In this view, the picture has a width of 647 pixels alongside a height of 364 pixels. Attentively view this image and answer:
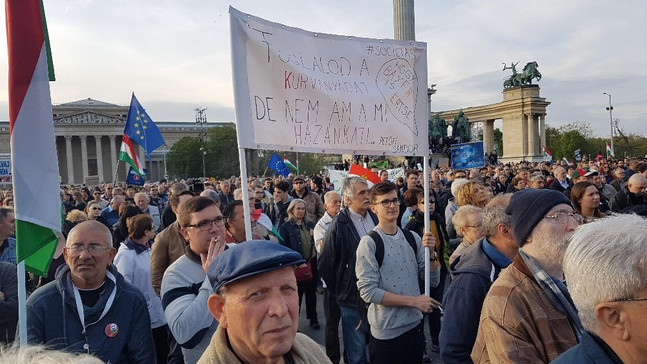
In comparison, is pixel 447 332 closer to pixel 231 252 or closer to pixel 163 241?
pixel 231 252

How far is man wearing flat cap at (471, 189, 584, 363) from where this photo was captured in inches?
83.0

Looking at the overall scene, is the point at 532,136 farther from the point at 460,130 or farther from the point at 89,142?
the point at 89,142

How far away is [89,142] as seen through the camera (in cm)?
9244

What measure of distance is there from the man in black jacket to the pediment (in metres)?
92.3

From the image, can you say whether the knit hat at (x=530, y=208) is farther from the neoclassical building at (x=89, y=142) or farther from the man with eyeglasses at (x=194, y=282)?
the neoclassical building at (x=89, y=142)

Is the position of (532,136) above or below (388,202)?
above

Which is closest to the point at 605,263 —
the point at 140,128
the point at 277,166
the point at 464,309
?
the point at 464,309

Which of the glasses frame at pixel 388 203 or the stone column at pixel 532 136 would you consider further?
the stone column at pixel 532 136

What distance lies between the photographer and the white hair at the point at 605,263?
1.59 metres

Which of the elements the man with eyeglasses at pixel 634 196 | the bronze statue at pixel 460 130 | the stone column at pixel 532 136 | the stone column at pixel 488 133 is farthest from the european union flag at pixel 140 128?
the stone column at pixel 488 133

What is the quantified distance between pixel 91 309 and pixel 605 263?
8.15 feet

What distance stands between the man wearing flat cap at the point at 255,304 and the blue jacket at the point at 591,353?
0.89m

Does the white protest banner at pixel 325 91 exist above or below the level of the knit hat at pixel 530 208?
above

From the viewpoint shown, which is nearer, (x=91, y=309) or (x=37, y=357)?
(x=37, y=357)
